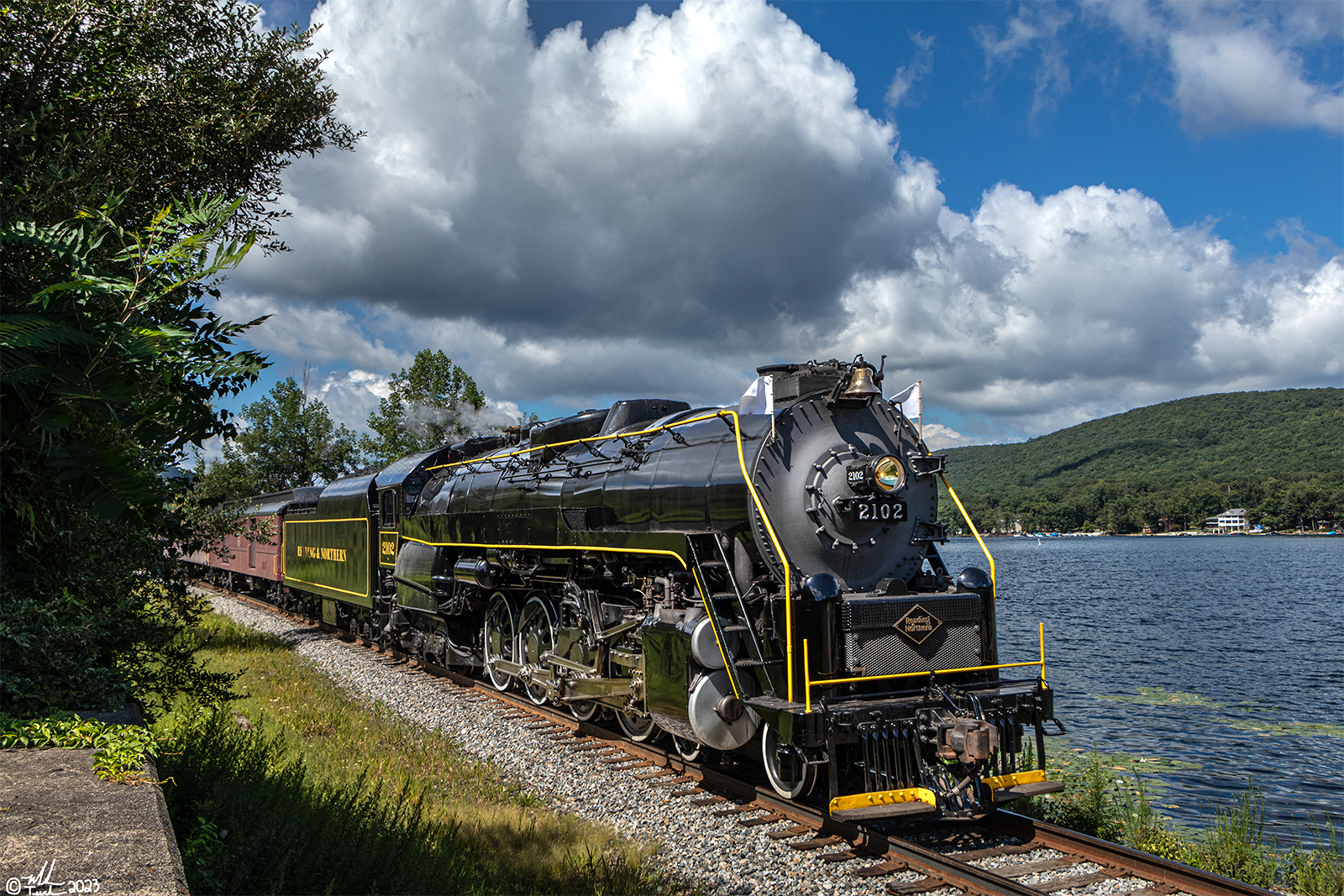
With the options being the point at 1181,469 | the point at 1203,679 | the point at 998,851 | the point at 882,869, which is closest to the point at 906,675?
the point at 998,851

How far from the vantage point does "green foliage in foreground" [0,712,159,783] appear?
13.4 feet

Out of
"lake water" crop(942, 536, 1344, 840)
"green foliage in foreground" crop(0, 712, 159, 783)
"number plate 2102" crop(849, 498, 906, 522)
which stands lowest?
"lake water" crop(942, 536, 1344, 840)

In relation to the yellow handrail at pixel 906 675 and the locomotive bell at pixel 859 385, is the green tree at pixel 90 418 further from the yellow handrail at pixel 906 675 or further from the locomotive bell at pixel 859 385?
the locomotive bell at pixel 859 385

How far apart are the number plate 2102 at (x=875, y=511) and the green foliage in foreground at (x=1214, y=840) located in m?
3.19

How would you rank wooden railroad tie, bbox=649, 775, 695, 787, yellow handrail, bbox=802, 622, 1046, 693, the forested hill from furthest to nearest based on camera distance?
the forested hill, wooden railroad tie, bbox=649, 775, 695, 787, yellow handrail, bbox=802, 622, 1046, 693

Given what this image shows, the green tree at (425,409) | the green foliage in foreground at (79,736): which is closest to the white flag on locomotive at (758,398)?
the green foliage in foreground at (79,736)

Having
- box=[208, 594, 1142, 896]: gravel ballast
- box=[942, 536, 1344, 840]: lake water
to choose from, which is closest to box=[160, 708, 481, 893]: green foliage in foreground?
box=[208, 594, 1142, 896]: gravel ballast

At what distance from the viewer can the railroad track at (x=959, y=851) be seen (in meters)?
5.93

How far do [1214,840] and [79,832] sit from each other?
27.8 feet

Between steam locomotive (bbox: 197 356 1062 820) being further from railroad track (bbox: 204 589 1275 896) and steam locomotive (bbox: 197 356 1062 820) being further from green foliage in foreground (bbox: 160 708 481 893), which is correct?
green foliage in foreground (bbox: 160 708 481 893)

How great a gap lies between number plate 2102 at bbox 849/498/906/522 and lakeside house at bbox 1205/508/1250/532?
12300 cm

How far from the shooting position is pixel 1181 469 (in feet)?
445

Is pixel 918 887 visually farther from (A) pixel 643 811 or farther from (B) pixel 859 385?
(B) pixel 859 385

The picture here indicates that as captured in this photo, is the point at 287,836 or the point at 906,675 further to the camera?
the point at 906,675
